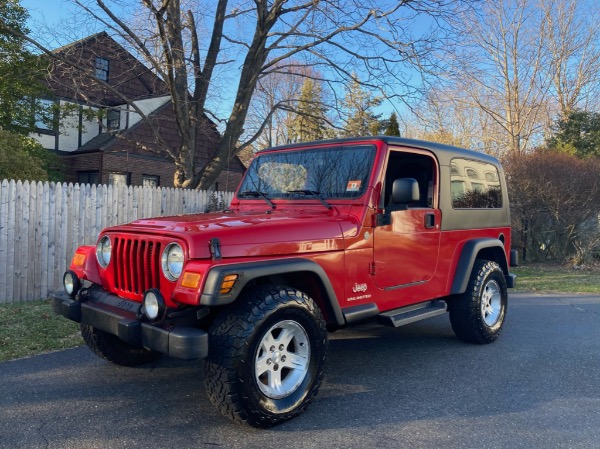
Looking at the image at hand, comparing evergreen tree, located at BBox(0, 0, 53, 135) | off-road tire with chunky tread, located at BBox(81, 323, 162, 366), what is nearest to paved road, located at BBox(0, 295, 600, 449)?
off-road tire with chunky tread, located at BBox(81, 323, 162, 366)

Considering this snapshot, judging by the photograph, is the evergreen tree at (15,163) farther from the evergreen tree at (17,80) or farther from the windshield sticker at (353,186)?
the windshield sticker at (353,186)

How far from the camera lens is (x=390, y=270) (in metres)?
4.23

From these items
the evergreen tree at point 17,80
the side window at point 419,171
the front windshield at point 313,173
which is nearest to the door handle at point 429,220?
the side window at point 419,171

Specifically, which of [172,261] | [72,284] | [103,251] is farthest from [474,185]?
[72,284]

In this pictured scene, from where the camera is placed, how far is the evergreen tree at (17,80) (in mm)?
14266

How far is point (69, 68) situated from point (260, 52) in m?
3.97

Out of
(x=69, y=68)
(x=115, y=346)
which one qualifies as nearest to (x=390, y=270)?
(x=115, y=346)

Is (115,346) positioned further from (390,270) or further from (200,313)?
(390,270)

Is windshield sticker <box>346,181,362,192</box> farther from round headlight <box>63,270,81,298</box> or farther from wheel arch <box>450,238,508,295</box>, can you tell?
round headlight <box>63,270,81,298</box>

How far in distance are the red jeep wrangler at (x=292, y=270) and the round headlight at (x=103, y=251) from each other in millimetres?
16

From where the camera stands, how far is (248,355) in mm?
3090

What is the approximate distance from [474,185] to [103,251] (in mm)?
3810

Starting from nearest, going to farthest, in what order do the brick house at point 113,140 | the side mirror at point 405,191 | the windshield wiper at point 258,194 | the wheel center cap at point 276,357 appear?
the wheel center cap at point 276,357, the side mirror at point 405,191, the windshield wiper at point 258,194, the brick house at point 113,140

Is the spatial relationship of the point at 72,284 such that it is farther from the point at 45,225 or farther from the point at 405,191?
the point at 45,225
